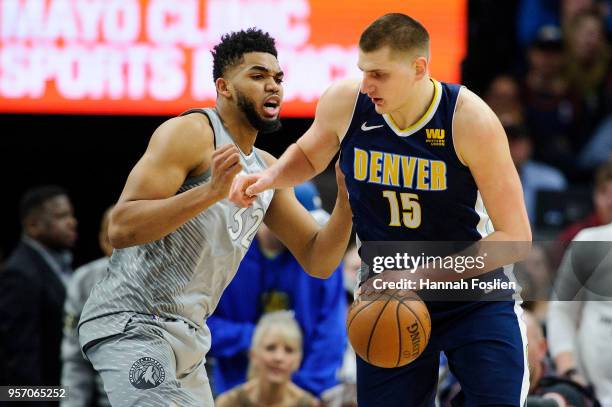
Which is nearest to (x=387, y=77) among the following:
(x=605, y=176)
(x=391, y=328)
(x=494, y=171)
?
(x=494, y=171)

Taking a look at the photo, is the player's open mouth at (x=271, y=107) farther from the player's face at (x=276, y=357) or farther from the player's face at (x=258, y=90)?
the player's face at (x=276, y=357)

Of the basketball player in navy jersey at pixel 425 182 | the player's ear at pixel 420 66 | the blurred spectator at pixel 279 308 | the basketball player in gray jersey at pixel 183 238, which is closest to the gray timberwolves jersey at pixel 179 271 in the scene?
the basketball player in gray jersey at pixel 183 238

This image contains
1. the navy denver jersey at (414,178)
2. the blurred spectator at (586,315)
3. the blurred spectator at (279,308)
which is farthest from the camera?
the blurred spectator at (279,308)

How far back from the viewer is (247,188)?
176 inches

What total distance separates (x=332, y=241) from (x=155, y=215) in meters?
0.94

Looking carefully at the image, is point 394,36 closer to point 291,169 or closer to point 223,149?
point 291,169

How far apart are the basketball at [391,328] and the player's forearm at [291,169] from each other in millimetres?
599

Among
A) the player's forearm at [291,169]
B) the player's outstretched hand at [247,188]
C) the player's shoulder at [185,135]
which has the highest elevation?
the player's shoulder at [185,135]

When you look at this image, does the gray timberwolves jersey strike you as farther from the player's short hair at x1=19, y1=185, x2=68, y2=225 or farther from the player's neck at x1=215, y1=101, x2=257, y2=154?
the player's short hair at x1=19, y1=185, x2=68, y2=225

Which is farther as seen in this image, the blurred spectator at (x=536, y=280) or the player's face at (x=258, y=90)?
the blurred spectator at (x=536, y=280)

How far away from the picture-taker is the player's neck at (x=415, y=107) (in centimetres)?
454

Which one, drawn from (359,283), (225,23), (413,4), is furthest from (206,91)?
(359,283)

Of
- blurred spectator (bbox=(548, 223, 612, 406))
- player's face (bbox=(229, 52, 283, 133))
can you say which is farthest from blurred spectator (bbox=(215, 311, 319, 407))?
player's face (bbox=(229, 52, 283, 133))

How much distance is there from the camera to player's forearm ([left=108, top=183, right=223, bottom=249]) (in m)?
4.31
